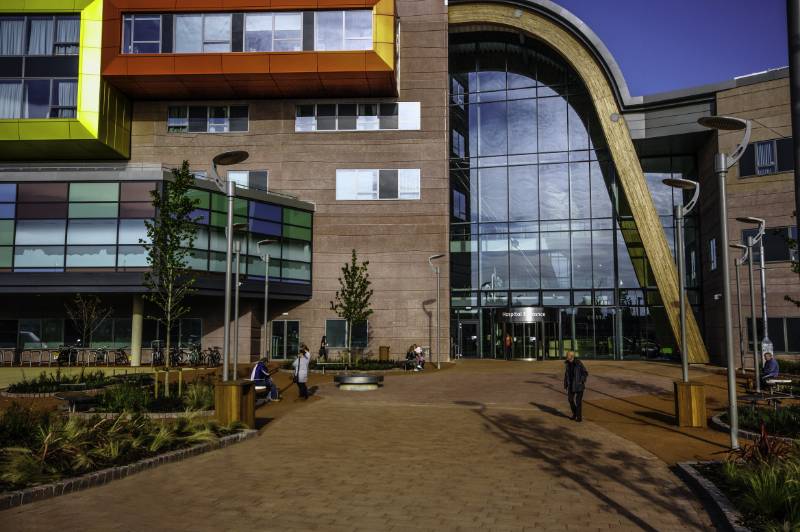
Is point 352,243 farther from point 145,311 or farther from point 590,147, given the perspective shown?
point 590,147

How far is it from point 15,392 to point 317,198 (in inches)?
826

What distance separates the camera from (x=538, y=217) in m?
43.0

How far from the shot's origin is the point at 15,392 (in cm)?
2114

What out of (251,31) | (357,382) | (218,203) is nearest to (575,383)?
(357,382)

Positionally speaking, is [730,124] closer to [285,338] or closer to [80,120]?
[285,338]

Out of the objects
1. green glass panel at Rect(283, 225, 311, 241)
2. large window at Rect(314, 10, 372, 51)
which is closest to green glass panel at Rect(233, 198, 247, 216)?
green glass panel at Rect(283, 225, 311, 241)

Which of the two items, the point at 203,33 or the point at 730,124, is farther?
the point at 203,33

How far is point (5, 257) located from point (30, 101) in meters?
9.17

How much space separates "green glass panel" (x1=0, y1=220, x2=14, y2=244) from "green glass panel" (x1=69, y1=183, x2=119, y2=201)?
10.1ft

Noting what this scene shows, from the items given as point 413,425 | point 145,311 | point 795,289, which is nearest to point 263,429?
point 413,425

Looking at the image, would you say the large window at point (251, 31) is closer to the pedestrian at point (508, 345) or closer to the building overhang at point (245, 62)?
the building overhang at point (245, 62)

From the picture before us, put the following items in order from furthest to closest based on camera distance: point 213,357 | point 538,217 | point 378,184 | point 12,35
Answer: point 538,217 → point 378,184 → point 12,35 → point 213,357

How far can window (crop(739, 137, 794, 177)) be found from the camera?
108 ft

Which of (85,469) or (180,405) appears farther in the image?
(180,405)
